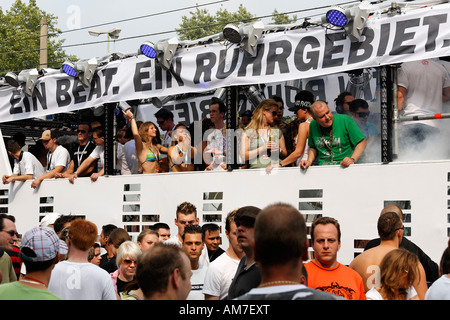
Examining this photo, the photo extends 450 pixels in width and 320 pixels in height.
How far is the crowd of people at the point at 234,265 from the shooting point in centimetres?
294

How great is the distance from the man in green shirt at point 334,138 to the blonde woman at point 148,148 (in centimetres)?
290

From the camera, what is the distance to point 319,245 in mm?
6004

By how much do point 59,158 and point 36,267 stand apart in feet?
25.9

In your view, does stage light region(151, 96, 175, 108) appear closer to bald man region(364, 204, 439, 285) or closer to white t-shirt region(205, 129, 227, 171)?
white t-shirt region(205, 129, 227, 171)

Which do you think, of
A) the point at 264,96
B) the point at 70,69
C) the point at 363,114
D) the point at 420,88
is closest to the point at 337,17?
the point at 420,88

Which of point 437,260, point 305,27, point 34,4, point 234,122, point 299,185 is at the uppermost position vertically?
point 34,4

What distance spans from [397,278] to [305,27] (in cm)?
428

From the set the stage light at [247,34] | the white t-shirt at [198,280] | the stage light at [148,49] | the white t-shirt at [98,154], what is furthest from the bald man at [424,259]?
the white t-shirt at [98,154]

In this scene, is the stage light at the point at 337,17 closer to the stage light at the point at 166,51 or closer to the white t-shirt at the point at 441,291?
the stage light at the point at 166,51

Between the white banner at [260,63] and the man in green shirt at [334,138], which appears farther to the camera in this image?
the man in green shirt at [334,138]

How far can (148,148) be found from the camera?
10.8m
